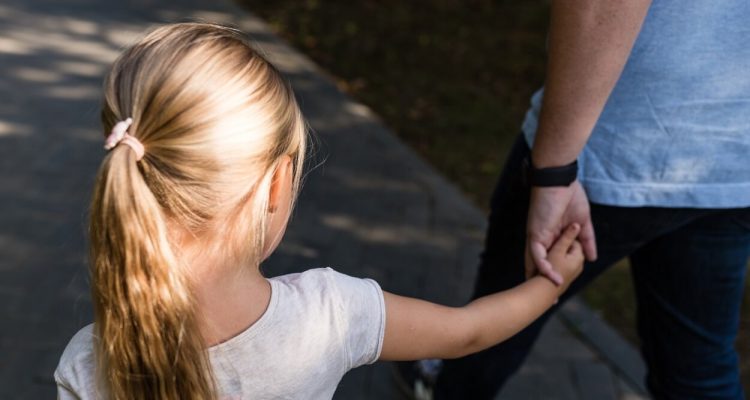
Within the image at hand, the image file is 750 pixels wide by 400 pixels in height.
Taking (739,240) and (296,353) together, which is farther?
(739,240)

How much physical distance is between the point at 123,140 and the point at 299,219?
2.66 m

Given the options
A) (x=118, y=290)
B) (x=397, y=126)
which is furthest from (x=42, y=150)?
(x=118, y=290)

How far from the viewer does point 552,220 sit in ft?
6.70

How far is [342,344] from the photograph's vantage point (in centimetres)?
167

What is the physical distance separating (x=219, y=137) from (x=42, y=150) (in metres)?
3.14

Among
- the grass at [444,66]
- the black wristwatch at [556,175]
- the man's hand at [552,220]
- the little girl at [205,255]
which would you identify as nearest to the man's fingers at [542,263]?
the man's hand at [552,220]

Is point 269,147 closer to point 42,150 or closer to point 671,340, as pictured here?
point 671,340

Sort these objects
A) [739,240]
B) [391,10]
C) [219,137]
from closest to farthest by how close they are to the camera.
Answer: [219,137] < [739,240] < [391,10]

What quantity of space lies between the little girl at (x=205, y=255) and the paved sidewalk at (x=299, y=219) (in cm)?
110

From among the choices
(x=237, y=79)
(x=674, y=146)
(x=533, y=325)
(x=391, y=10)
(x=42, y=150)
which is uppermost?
(x=237, y=79)

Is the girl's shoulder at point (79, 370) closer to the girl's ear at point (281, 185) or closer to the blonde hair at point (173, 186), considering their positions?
the blonde hair at point (173, 186)

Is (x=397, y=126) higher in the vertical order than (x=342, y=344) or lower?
lower

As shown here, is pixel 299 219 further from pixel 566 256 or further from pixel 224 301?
pixel 224 301

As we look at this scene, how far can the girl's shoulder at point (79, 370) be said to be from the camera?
158 centimetres
